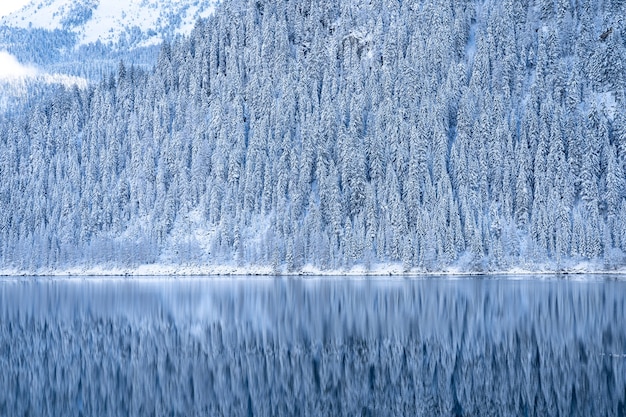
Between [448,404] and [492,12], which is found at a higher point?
[492,12]

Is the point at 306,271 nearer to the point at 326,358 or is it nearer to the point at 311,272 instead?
the point at 311,272

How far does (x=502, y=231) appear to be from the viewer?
13088cm

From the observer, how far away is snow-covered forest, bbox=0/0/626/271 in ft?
436

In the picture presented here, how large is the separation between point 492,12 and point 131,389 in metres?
154

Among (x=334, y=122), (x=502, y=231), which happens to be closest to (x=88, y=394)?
(x=502, y=231)

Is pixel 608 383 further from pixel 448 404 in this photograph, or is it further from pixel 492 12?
pixel 492 12

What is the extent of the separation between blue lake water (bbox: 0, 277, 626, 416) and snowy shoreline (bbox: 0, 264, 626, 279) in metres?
53.0

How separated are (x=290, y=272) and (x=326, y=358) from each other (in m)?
99.3

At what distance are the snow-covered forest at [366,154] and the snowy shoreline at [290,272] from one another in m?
1.36

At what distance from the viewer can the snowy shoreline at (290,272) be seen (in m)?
121

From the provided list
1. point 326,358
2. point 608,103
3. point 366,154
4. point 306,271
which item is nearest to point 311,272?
point 306,271

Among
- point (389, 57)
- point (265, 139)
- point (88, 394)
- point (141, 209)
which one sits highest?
point (389, 57)

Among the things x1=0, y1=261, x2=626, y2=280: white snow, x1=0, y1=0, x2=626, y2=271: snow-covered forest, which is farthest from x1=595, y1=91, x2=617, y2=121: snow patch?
x1=0, y1=261, x2=626, y2=280: white snow

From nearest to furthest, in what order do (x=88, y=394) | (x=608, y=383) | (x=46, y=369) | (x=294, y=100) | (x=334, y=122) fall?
1. (x=608, y=383)
2. (x=88, y=394)
3. (x=46, y=369)
4. (x=334, y=122)
5. (x=294, y=100)
